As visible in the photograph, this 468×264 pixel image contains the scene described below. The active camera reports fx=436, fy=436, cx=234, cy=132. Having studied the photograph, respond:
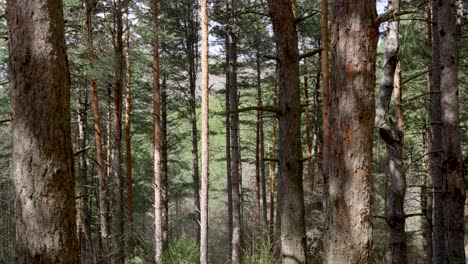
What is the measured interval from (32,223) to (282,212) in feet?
10.5

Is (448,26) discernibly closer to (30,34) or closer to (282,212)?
(282,212)

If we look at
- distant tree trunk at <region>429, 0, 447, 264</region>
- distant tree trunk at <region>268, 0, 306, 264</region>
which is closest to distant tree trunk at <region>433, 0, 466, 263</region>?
distant tree trunk at <region>429, 0, 447, 264</region>

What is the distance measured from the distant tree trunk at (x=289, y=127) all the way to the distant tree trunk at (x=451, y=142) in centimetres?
260

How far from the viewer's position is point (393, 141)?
5.79 meters

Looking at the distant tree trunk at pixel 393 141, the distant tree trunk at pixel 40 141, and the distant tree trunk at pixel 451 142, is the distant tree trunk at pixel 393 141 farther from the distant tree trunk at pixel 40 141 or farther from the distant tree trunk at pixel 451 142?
the distant tree trunk at pixel 40 141

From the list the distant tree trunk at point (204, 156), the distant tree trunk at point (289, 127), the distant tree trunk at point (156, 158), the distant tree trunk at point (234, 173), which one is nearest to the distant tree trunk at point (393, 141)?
the distant tree trunk at point (289, 127)

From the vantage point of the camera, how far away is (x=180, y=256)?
9.41 m

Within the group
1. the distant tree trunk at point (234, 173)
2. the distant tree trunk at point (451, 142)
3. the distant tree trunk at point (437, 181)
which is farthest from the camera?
A: the distant tree trunk at point (234, 173)

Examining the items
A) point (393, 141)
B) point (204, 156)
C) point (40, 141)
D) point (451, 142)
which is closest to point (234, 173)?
point (204, 156)

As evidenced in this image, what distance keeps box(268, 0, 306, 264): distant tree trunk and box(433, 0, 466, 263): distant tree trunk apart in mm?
2603

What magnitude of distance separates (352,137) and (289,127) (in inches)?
79.3

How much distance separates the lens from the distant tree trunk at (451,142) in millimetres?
6535

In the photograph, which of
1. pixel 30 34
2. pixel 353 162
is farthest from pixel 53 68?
pixel 353 162

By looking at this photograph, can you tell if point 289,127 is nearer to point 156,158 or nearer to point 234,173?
point 156,158
